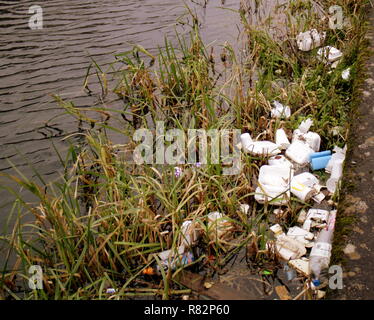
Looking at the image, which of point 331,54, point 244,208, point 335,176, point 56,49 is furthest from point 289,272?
point 56,49

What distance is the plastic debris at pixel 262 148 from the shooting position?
3.16m

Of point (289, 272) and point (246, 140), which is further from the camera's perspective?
point (246, 140)

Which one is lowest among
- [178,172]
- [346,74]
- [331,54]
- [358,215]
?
[178,172]

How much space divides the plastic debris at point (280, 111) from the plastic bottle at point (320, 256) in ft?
4.36

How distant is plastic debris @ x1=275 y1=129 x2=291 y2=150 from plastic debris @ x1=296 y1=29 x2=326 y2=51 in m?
1.62

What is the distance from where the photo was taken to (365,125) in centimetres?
274

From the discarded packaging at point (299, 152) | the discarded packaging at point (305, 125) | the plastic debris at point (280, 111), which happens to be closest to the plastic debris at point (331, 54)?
the plastic debris at point (280, 111)

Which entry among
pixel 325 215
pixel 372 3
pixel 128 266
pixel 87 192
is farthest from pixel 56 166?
pixel 372 3

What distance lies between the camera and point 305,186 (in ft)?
9.30

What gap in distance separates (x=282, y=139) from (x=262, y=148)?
0.24 meters

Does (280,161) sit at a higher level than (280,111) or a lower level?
lower

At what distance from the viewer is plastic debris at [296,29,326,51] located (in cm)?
446

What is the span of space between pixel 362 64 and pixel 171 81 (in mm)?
1798

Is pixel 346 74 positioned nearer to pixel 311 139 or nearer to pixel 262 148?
pixel 311 139
